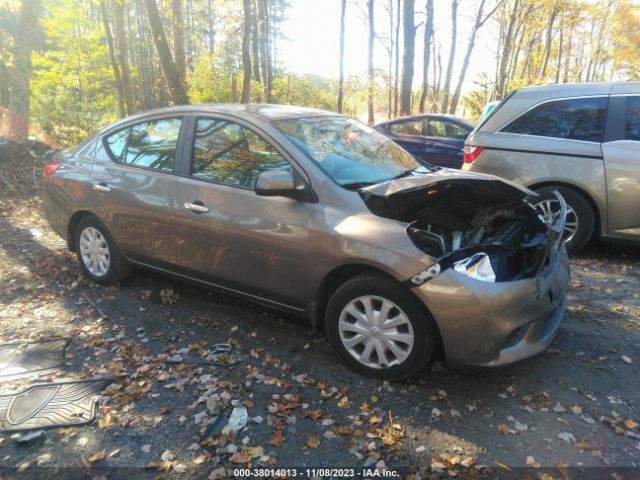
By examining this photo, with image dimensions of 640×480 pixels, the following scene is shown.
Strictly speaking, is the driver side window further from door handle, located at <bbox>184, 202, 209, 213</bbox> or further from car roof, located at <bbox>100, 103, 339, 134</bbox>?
door handle, located at <bbox>184, 202, 209, 213</bbox>

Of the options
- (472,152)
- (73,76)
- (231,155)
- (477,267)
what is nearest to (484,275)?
(477,267)

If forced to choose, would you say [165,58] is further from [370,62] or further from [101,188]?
[370,62]

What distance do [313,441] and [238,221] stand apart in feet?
5.47

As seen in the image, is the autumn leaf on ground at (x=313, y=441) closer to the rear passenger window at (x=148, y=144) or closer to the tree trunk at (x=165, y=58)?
the rear passenger window at (x=148, y=144)

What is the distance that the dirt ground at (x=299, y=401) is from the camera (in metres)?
2.53

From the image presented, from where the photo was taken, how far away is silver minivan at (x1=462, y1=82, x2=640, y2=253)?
5.12 metres

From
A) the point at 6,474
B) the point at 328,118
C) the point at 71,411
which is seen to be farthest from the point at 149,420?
the point at 328,118

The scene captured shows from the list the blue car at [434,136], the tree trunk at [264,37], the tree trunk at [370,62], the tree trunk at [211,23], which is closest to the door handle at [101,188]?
the blue car at [434,136]

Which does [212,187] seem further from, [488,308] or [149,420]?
[488,308]

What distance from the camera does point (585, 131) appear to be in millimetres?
5395

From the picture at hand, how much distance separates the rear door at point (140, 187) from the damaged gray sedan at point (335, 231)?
1cm

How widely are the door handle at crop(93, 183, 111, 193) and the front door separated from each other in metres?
0.93

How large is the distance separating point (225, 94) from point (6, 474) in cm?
1982

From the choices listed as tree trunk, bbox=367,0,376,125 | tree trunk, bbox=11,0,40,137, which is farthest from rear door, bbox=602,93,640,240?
tree trunk, bbox=367,0,376,125
